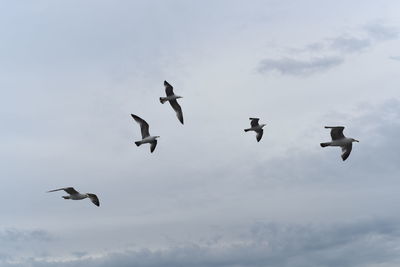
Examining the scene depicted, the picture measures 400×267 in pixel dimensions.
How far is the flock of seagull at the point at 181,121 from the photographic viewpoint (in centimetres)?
6650

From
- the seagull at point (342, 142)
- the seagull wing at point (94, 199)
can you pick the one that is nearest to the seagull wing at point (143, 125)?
the seagull wing at point (94, 199)

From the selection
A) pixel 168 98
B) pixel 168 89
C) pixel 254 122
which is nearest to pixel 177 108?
pixel 168 98

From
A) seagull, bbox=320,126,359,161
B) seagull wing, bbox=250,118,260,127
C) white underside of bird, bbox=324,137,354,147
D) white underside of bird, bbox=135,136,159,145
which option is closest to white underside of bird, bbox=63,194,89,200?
white underside of bird, bbox=135,136,159,145

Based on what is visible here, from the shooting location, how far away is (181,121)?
245 ft

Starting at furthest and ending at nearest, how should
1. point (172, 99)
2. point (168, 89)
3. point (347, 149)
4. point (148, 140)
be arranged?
point (172, 99) → point (168, 89) → point (148, 140) → point (347, 149)

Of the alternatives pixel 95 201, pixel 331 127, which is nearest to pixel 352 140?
pixel 331 127

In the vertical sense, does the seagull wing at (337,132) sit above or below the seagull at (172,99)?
below

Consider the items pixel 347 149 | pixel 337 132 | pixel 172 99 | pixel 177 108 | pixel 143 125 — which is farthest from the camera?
pixel 177 108

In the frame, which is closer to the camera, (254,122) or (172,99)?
(172,99)

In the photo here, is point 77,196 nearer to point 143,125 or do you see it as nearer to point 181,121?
point 143,125

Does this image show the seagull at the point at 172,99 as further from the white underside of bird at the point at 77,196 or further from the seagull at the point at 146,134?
the white underside of bird at the point at 77,196

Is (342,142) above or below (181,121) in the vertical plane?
below

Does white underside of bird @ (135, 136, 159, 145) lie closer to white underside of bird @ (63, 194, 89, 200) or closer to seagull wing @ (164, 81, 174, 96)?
seagull wing @ (164, 81, 174, 96)

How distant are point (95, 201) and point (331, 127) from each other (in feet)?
83.5
